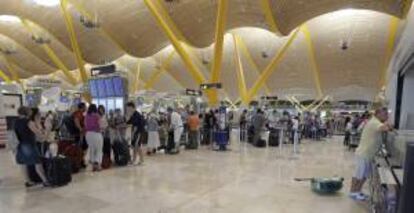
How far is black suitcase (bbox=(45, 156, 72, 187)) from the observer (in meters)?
5.06

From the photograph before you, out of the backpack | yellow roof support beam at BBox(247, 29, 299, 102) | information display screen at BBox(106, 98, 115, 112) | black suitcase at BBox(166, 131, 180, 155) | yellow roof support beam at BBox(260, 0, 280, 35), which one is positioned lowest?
black suitcase at BBox(166, 131, 180, 155)

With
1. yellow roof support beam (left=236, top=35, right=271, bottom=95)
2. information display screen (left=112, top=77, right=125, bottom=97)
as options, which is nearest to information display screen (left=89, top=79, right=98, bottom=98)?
information display screen (left=112, top=77, right=125, bottom=97)

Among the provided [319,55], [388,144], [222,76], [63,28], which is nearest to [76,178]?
[388,144]

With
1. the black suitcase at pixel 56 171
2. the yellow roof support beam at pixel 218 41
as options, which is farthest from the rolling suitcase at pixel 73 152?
the yellow roof support beam at pixel 218 41

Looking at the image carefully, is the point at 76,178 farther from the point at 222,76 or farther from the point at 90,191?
the point at 222,76

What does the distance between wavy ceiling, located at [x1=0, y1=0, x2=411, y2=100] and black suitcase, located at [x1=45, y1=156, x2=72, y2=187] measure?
12280mm

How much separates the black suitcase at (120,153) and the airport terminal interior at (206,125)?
0.03m

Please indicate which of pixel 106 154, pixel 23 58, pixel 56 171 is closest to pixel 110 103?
pixel 106 154

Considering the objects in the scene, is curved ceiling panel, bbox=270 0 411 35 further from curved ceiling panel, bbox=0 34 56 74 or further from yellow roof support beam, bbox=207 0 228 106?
curved ceiling panel, bbox=0 34 56 74

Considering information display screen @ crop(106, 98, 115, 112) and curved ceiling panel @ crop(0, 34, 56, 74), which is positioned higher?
curved ceiling panel @ crop(0, 34, 56, 74)

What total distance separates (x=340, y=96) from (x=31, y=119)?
37.1m

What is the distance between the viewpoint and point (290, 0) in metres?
14.0

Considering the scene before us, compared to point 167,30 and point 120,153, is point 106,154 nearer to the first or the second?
point 120,153

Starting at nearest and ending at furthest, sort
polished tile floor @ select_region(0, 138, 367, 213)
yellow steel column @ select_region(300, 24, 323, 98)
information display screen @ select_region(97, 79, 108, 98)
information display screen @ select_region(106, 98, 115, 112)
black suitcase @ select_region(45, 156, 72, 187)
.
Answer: polished tile floor @ select_region(0, 138, 367, 213)
black suitcase @ select_region(45, 156, 72, 187)
information display screen @ select_region(97, 79, 108, 98)
information display screen @ select_region(106, 98, 115, 112)
yellow steel column @ select_region(300, 24, 323, 98)
